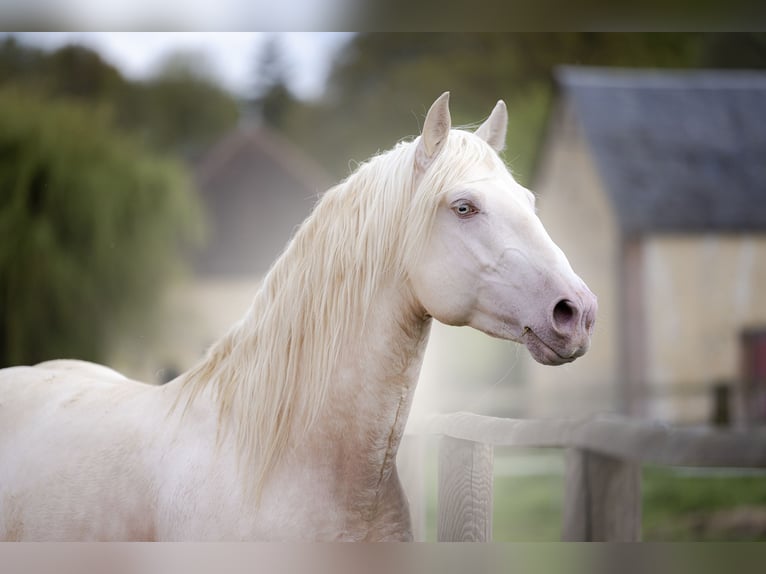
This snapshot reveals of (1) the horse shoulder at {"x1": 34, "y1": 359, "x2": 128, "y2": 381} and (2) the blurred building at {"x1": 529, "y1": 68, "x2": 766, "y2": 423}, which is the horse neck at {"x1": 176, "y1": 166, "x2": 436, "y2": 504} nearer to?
(1) the horse shoulder at {"x1": 34, "y1": 359, "x2": 128, "y2": 381}

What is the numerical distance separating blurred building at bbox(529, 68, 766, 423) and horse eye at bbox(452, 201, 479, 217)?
5463mm

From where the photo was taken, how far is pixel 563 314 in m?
1.19

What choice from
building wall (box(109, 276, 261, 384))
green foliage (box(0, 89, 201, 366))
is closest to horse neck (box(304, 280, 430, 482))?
green foliage (box(0, 89, 201, 366))

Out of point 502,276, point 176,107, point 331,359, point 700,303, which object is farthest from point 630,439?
point 176,107

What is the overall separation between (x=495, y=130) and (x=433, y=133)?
0.20 m

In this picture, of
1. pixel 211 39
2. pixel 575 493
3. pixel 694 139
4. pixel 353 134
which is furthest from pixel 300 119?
pixel 575 493

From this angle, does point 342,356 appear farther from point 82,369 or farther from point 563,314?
point 82,369

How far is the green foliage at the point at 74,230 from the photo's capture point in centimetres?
564

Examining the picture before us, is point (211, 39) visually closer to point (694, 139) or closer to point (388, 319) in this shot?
point (694, 139)

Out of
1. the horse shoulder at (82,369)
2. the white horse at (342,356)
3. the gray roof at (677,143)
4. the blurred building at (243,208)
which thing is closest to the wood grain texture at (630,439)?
the white horse at (342,356)

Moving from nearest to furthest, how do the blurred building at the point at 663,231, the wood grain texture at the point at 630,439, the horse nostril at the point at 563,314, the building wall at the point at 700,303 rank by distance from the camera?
the horse nostril at the point at 563,314, the wood grain texture at the point at 630,439, the blurred building at the point at 663,231, the building wall at the point at 700,303

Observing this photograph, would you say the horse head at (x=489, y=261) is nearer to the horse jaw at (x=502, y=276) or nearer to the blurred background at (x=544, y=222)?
the horse jaw at (x=502, y=276)

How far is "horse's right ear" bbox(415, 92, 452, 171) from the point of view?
1.26 metres
